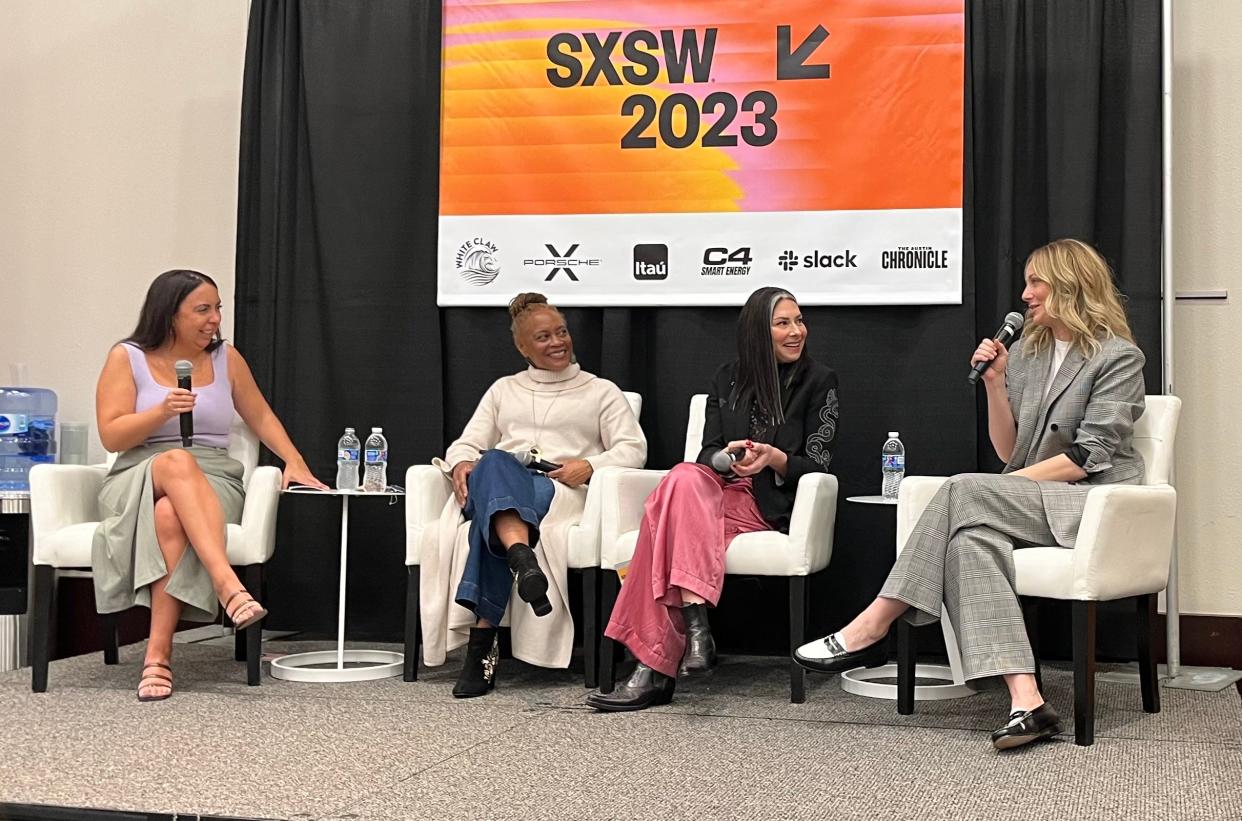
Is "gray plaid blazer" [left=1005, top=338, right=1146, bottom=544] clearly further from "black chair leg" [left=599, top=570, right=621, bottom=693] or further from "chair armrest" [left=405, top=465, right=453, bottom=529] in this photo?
"chair armrest" [left=405, top=465, right=453, bottom=529]

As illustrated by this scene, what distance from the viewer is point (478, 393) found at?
450 cm

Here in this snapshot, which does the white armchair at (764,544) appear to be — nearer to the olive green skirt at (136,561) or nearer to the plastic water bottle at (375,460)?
the plastic water bottle at (375,460)

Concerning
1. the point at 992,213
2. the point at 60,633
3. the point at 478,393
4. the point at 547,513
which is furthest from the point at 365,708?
the point at 992,213

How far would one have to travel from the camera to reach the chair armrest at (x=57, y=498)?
3660 mm

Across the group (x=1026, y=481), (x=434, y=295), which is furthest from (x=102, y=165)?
(x=1026, y=481)

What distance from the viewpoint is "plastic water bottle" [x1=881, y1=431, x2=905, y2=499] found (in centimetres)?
385

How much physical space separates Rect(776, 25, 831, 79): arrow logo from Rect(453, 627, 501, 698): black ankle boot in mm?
1947

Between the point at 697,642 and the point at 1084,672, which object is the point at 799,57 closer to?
the point at 697,642

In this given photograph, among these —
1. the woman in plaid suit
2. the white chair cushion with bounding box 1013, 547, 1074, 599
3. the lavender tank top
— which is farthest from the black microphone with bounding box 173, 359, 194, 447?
the white chair cushion with bounding box 1013, 547, 1074, 599

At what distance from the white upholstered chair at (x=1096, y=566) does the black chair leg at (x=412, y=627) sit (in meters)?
1.35

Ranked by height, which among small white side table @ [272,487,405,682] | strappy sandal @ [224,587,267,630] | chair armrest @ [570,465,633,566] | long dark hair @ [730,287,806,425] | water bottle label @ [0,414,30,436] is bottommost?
small white side table @ [272,487,405,682]

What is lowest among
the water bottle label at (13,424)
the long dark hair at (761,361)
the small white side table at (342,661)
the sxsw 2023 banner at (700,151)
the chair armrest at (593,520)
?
the small white side table at (342,661)

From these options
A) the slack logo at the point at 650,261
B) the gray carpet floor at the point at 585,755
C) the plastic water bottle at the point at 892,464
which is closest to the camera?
the gray carpet floor at the point at 585,755

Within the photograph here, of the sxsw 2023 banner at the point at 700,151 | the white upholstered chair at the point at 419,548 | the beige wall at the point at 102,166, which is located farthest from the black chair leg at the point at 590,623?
the beige wall at the point at 102,166
